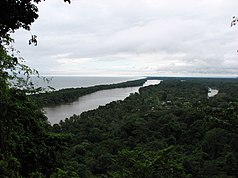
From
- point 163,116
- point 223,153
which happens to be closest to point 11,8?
point 223,153

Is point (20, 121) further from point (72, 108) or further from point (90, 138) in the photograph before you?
point (72, 108)

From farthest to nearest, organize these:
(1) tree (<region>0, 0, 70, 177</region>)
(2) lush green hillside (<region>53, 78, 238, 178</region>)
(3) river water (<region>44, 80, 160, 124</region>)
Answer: (3) river water (<region>44, 80, 160, 124</region>), (2) lush green hillside (<region>53, 78, 238, 178</region>), (1) tree (<region>0, 0, 70, 177</region>)

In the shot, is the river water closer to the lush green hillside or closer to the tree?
the lush green hillside

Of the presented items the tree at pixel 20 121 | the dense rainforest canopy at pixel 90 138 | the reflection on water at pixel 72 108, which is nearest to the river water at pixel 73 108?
the reflection on water at pixel 72 108

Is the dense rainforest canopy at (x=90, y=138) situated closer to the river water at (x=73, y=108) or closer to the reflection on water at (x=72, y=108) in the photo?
the river water at (x=73, y=108)

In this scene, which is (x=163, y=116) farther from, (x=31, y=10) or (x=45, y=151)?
(x=31, y=10)

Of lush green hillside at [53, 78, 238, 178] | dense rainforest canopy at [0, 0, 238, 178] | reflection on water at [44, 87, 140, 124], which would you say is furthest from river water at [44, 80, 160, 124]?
dense rainforest canopy at [0, 0, 238, 178]

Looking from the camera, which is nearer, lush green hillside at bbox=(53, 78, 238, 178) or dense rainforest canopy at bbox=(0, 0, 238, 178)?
dense rainforest canopy at bbox=(0, 0, 238, 178)

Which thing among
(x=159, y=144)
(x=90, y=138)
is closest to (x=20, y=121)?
(x=159, y=144)
